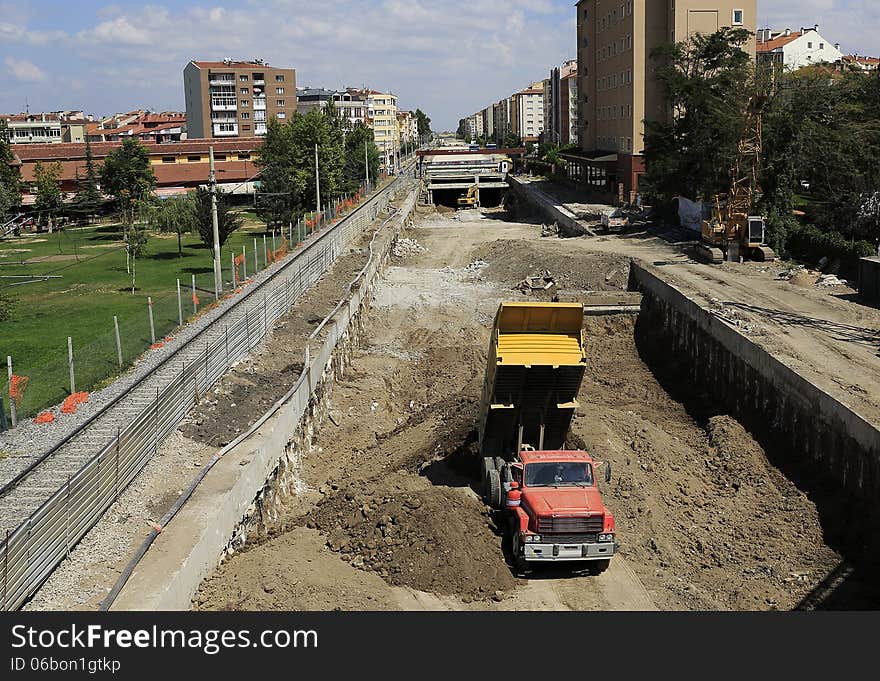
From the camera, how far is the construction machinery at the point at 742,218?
142ft

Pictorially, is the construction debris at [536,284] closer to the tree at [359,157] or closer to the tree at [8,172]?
the tree at [8,172]

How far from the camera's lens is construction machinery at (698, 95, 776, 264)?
142ft

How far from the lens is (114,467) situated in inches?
639

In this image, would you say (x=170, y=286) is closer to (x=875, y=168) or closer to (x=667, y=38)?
(x=875, y=168)

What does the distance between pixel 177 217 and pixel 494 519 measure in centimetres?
4539

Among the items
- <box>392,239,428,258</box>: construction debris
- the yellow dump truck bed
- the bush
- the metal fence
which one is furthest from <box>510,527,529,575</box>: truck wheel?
<box>392,239,428,258</box>: construction debris

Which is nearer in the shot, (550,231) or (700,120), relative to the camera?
(700,120)

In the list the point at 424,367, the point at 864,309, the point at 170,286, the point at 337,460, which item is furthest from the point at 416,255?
the point at 337,460

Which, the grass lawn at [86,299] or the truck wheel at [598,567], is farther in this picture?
the grass lawn at [86,299]

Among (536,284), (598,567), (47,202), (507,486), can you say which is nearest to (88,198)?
(47,202)

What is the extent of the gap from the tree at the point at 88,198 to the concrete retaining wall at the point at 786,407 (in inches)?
2294

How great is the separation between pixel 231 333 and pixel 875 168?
33794 millimetres

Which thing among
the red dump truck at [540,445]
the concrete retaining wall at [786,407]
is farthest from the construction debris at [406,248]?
the red dump truck at [540,445]

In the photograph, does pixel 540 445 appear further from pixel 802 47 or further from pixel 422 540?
pixel 802 47
